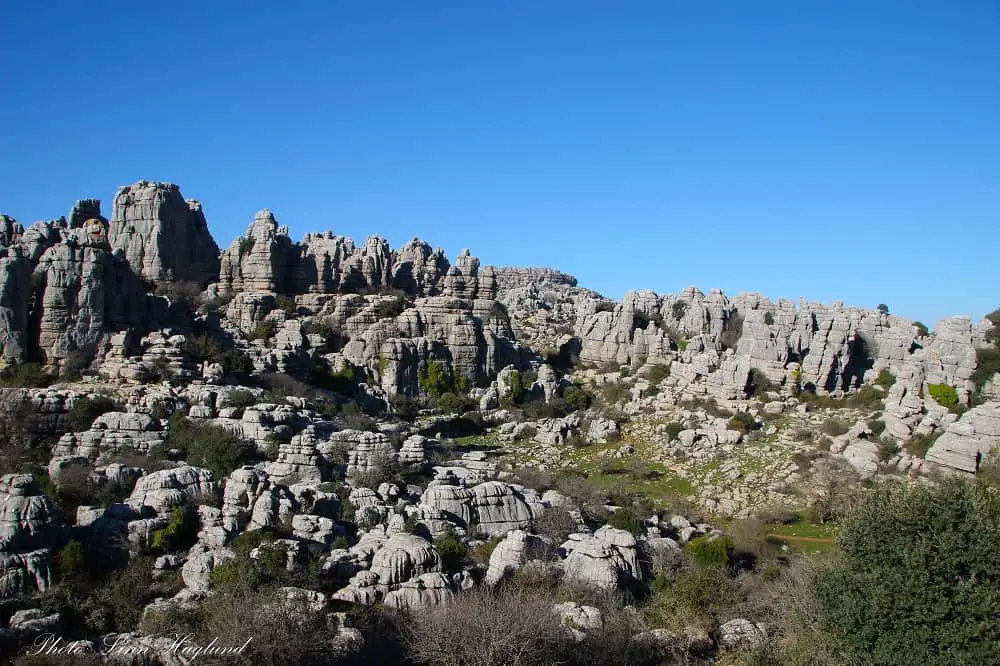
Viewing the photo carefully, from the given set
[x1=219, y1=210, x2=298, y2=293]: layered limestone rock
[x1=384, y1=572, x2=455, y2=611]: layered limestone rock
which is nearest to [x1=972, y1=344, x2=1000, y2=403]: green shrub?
[x1=384, y1=572, x2=455, y2=611]: layered limestone rock

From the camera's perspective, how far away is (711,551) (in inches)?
802

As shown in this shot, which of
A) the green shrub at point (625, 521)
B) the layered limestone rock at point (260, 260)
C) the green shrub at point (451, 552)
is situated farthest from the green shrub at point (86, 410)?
the layered limestone rock at point (260, 260)

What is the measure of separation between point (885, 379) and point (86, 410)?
31.7 metres

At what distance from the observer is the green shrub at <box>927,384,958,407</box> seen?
2948cm

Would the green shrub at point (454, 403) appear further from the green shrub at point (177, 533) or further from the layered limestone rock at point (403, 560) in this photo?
the layered limestone rock at point (403, 560)

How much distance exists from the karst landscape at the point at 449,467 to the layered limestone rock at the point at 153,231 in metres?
0.17

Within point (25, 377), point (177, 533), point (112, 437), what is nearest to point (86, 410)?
point (112, 437)

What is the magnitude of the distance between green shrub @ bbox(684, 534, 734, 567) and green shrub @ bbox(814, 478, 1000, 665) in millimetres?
5771

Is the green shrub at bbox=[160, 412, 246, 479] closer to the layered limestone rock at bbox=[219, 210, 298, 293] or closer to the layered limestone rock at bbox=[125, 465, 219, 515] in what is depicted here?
the layered limestone rock at bbox=[125, 465, 219, 515]

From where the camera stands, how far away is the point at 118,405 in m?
26.8

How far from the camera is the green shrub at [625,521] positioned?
73.7ft

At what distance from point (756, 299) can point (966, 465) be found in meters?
24.4

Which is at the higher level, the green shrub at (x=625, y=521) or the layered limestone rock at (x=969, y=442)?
the layered limestone rock at (x=969, y=442)

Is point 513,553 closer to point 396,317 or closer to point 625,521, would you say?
point 625,521
